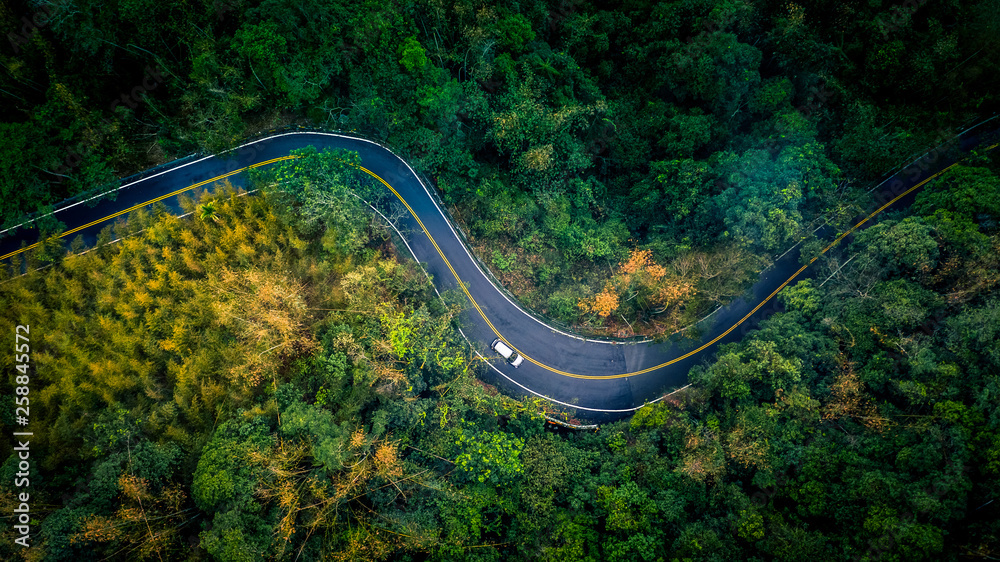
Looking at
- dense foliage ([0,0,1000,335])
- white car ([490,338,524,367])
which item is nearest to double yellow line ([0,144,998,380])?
white car ([490,338,524,367])

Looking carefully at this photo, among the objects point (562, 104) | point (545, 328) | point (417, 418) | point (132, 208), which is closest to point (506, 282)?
point (545, 328)

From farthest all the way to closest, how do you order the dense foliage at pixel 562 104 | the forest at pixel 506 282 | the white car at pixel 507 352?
1. the white car at pixel 507 352
2. the dense foliage at pixel 562 104
3. the forest at pixel 506 282

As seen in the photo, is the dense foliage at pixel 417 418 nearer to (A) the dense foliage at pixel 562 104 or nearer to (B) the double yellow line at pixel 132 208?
(B) the double yellow line at pixel 132 208

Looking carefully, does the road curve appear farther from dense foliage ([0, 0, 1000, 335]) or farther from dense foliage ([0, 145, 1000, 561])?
dense foliage ([0, 145, 1000, 561])

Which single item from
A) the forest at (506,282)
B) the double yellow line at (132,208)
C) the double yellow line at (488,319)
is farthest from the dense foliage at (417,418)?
the double yellow line at (488,319)

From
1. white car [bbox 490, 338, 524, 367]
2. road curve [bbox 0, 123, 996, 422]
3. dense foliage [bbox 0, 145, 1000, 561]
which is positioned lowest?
dense foliage [bbox 0, 145, 1000, 561]

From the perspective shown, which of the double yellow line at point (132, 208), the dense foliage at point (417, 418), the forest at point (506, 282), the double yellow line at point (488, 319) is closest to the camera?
the dense foliage at point (417, 418)

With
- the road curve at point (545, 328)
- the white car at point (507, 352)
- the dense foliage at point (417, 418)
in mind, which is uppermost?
the road curve at point (545, 328)

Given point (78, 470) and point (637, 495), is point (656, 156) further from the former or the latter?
point (78, 470)
